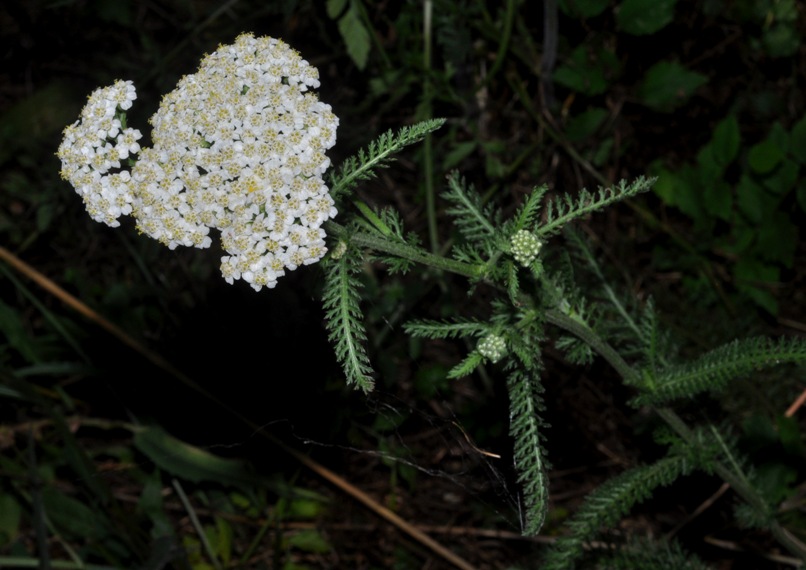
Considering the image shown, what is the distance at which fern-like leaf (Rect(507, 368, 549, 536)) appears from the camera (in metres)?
2.75

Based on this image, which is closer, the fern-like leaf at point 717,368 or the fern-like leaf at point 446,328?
the fern-like leaf at point 446,328

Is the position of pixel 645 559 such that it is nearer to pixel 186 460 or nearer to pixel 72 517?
pixel 186 460

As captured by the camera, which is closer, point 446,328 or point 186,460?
point 446,328

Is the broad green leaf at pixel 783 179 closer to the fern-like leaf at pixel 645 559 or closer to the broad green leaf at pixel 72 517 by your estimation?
the fern-like leaf at pixel 645 559

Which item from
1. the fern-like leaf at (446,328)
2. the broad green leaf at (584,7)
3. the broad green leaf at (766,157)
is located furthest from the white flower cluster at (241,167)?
the broad green leaf at (766,157)

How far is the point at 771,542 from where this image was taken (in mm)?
4465

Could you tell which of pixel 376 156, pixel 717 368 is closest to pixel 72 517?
pixel 376 156

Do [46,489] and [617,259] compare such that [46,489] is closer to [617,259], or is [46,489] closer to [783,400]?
[617,259]

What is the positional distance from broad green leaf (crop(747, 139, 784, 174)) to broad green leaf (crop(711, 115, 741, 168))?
4.4 inches

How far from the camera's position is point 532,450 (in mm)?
2824

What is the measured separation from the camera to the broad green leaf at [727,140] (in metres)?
4.57

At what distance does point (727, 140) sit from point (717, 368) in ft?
6.65

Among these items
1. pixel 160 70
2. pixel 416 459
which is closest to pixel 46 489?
pixel 416 459

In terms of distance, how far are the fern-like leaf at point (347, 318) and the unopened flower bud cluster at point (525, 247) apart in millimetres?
512
